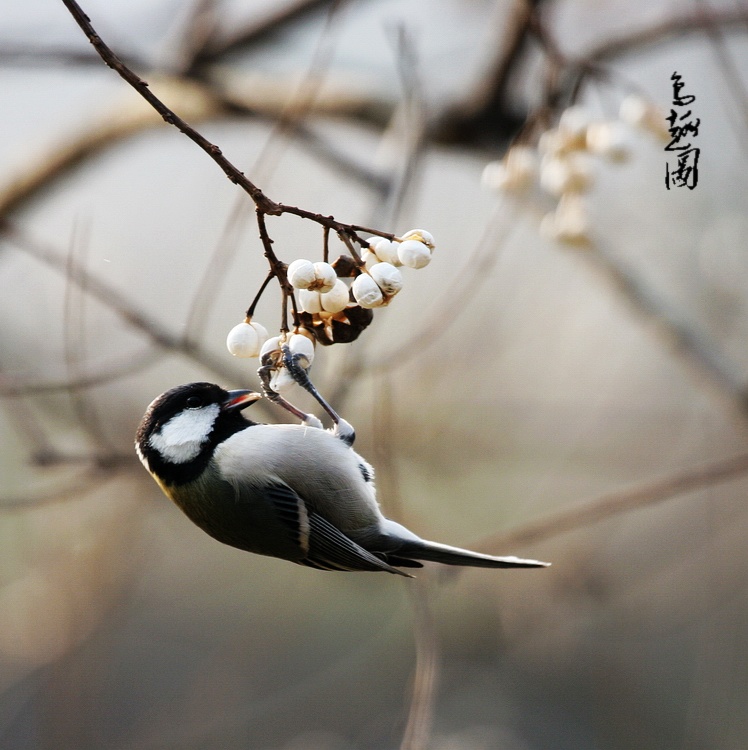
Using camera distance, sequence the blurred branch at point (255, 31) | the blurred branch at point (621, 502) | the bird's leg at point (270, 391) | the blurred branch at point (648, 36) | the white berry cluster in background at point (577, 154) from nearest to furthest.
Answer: the bird's leg at point (270, 391), the blurred branch at point (621, 502), the white berry cluster in background at point (577, 154), the blurred branch at point (648, 36), the blurred branch at point (255, 31)

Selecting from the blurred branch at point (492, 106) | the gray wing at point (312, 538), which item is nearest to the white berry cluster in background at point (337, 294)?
the gray wing at point (312, 538)

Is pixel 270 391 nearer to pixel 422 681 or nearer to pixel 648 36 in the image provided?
pixel 422 681

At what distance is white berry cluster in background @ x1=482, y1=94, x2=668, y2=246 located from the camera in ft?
8.00

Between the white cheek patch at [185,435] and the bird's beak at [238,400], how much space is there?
0.03 m

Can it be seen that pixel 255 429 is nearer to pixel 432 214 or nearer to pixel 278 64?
pixel 432 214

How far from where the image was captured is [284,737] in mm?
4941

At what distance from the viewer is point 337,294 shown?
4.35ft

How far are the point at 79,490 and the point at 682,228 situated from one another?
3278 mm

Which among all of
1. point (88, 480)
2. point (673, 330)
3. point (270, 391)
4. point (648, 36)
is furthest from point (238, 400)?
point (648, 36)

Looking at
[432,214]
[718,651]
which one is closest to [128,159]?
[432,214]

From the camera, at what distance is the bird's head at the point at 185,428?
1800mm

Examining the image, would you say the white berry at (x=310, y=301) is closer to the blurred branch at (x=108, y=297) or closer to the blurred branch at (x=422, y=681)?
the blurred branch at (x=108, y=297)

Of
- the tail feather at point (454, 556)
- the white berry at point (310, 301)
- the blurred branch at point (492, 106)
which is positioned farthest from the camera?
the blurred branch at point (492, 106)

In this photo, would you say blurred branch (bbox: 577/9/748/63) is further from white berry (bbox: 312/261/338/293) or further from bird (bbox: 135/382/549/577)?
white berry (bbox: 312/261/338/293)
